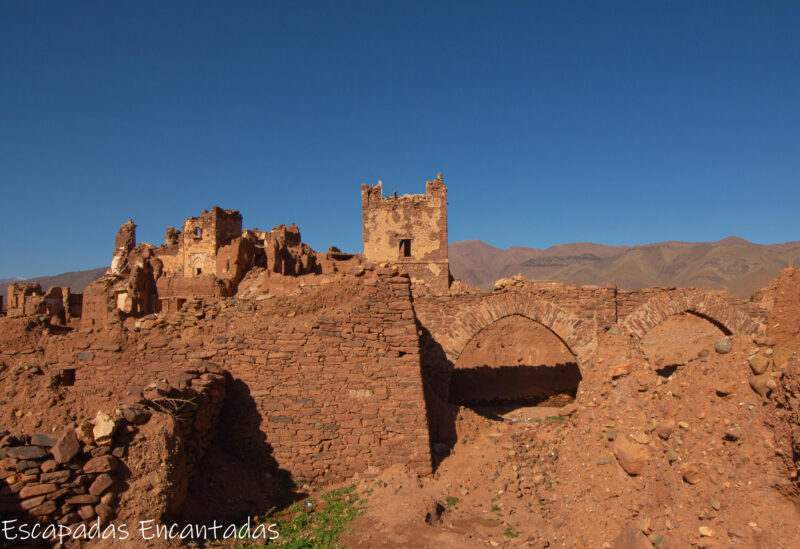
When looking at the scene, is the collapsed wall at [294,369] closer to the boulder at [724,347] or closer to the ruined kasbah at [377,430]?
the ruined kasbah at [377,430]

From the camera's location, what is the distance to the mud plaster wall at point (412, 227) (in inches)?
939

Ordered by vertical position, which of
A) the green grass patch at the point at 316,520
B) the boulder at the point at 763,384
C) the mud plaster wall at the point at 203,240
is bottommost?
Result: the green grass patch at the point at 316,520

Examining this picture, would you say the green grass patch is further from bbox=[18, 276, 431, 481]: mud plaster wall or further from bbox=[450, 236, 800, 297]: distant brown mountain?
bbox=[450, 236, 800, 297]: distant brown mountain

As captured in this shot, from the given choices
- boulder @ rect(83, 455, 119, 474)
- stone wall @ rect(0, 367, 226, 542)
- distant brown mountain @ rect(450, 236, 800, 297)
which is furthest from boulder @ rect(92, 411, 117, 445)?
distant brown mountain @ rect(450, 236, 800, 297)

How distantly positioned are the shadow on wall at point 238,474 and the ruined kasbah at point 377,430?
24 millimetres

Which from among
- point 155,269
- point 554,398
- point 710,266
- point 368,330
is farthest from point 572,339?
point 710,266

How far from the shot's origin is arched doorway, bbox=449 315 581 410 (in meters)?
14.2

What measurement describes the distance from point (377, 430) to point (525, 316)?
16.4 feet

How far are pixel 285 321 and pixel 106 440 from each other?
2776 millimetres

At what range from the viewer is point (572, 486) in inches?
240

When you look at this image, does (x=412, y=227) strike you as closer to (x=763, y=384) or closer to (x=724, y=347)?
(x=724, y=347)

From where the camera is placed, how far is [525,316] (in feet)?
34.9

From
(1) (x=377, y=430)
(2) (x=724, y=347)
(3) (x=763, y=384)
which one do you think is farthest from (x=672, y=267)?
(1) (x=377, y=430)

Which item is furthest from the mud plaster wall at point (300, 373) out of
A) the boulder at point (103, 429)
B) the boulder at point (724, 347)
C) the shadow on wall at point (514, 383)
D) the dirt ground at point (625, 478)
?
the shadow on wall at point (514, 383)
